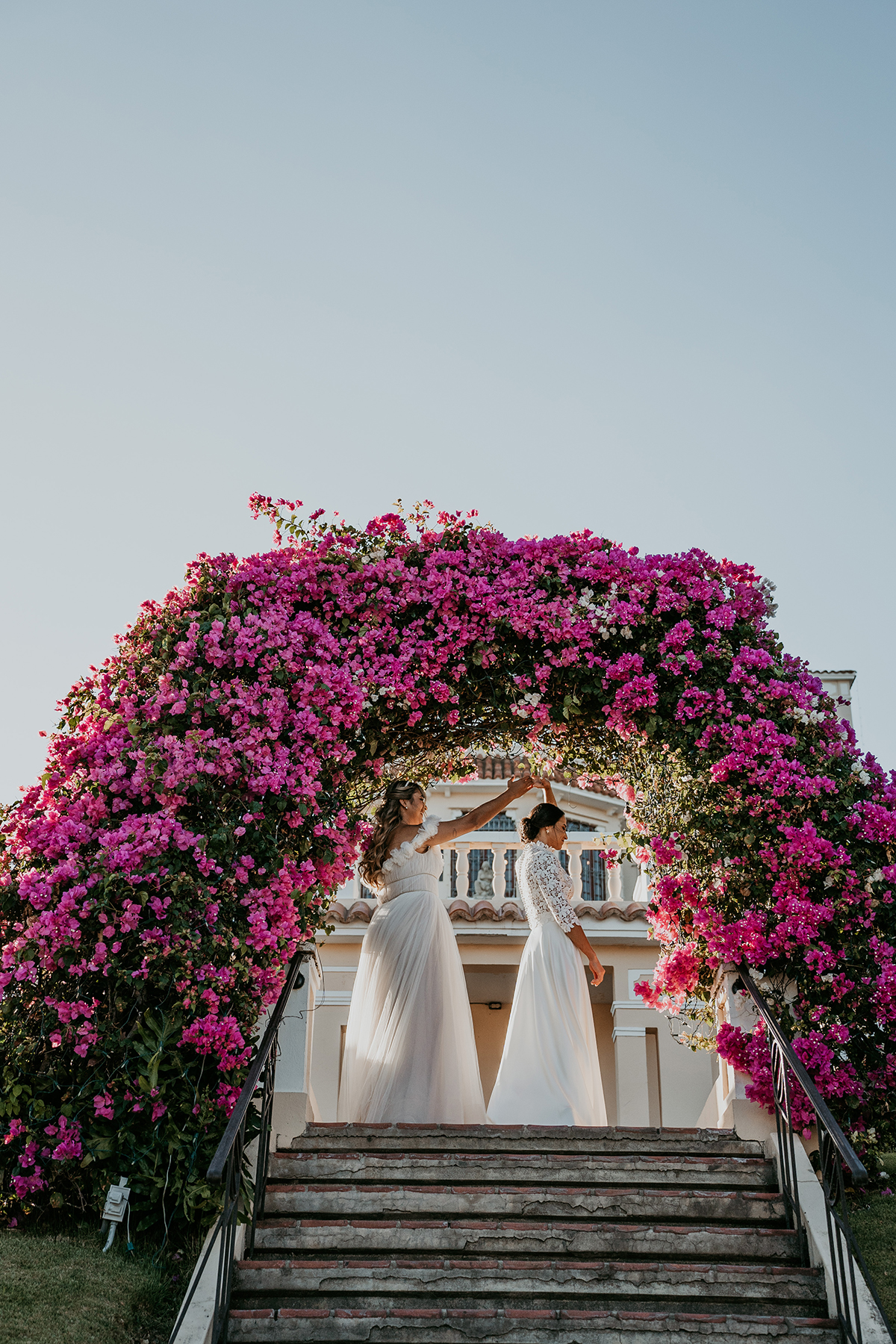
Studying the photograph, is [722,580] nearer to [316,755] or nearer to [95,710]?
[316,755]

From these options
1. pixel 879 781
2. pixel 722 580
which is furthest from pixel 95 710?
pixel 879 781

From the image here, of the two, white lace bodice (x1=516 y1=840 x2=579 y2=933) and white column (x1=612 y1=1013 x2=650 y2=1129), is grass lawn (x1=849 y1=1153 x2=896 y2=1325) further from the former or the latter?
white column (x1=612 y1=1013 x2=650 y2=1129)

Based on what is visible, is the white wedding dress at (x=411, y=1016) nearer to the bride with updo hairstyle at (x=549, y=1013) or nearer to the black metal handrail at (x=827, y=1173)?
the bride with updo hairstyle at (x=549, y=1013)

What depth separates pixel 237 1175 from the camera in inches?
223

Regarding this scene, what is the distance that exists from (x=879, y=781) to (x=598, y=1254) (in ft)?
11.8

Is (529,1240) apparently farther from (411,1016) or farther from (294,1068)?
(411,1016)

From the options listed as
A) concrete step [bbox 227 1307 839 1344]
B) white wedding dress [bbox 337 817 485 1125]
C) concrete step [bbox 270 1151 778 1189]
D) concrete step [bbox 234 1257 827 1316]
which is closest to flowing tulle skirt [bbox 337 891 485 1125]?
white wedding dress [bbox 337 817 485 1125]

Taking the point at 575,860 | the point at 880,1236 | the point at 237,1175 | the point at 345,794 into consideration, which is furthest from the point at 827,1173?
the point at 575,860

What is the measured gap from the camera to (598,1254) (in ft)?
19.2

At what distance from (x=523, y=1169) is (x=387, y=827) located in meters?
3.19

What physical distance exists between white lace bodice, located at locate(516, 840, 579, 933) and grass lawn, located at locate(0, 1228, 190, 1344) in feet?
13.4

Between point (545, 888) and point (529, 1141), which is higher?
point (545, 888)

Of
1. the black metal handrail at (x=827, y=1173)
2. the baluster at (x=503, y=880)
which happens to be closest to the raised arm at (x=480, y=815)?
the black metal handrail at (x=827, y=1173)

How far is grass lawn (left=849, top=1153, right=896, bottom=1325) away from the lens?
5758mm
